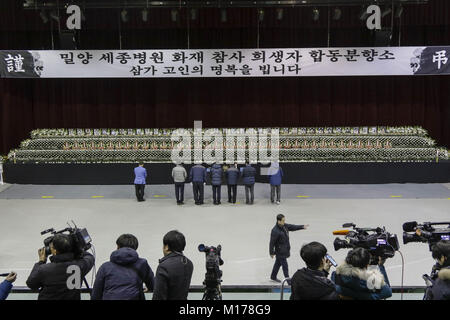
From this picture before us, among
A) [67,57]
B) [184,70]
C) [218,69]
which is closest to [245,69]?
[218,69]

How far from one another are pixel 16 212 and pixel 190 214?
13.0 feet

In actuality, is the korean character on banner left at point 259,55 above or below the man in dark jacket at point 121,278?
above

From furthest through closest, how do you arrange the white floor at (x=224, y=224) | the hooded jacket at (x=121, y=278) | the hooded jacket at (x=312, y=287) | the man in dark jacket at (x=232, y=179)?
the man in dark jacket at (x=232, y=179), the white floor at (x=224, y=224), the hooded jacket at (x=121, y=278), the hooded jacket at (x=312, y=287)

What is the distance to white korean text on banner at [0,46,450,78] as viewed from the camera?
41.8 feet

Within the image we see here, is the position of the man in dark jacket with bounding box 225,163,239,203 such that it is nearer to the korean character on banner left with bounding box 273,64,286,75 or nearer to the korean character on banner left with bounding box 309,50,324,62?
the korean character on banner left with bounding box 273,64,286,75

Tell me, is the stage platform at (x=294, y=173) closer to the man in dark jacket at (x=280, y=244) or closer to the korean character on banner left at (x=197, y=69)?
the korean character on banner left at (x=197, y=69)

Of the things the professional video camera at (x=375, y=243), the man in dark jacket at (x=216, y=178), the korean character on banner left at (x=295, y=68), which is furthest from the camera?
the korean character on banner left at (x=295, y=68)

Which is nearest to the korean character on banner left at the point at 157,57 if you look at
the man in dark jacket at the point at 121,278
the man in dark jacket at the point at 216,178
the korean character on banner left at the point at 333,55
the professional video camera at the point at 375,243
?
the man in dark jacket at the point at 216,178

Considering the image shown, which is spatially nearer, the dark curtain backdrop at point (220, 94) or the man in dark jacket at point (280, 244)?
the man in dark jacket at point (280, 244)

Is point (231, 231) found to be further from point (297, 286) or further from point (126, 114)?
point (126, 114)

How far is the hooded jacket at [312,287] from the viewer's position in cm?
324

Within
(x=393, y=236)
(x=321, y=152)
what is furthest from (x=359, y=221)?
(x=393, y=236)

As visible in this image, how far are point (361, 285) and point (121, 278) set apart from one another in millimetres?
1721

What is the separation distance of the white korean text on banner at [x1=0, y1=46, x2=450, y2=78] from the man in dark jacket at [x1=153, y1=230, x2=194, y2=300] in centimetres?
976
